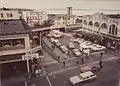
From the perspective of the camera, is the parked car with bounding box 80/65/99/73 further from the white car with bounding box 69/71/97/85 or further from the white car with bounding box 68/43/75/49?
the white car with bounding box 68/43/75/49

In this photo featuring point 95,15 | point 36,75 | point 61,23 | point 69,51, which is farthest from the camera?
point 61,23

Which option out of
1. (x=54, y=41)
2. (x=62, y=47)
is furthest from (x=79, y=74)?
(x=54, y=41)

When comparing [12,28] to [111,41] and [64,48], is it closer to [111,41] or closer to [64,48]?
[64,48]

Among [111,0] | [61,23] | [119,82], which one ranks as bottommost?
[119,82]

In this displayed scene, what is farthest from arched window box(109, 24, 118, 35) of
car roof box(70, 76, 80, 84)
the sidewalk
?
car roof box(70, 76, 80, 84)

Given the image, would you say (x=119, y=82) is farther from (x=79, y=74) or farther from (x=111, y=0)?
(x=111, y=0)

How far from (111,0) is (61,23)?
106 inches

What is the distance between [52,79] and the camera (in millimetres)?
4184

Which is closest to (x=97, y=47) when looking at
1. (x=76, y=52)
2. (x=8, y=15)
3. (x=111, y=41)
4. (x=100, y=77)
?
(x=111, y=41)

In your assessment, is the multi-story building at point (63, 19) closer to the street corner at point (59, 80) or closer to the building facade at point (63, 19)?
the building facade at point (63, 19)

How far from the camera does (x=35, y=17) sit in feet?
26.4

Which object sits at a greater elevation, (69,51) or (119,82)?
(69,51)

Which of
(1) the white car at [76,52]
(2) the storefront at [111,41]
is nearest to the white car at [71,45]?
(1) the white car at [76,52]

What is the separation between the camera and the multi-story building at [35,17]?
25.4 feet
